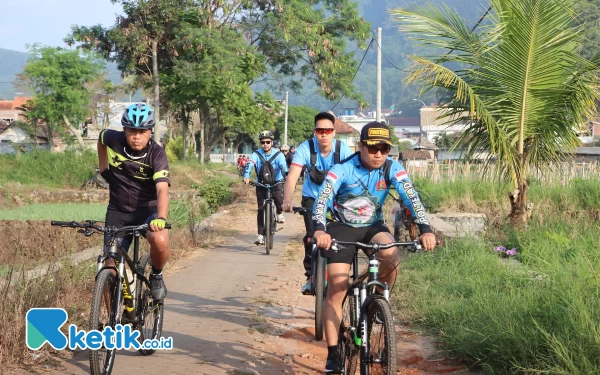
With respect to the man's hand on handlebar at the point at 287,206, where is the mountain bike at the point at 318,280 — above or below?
below

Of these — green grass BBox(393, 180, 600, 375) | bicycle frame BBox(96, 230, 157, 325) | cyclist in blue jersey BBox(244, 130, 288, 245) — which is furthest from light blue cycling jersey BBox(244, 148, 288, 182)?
bicycle frame BBox(96, 230, 157, 325)

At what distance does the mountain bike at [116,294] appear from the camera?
17.3ft

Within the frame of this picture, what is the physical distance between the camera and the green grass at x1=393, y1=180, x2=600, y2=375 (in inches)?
199

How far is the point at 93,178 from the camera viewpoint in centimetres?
3316

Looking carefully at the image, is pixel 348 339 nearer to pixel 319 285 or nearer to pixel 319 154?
pixel 319 285

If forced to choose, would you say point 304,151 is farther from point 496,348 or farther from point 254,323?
point 496,348

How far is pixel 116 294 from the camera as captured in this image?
5.54m

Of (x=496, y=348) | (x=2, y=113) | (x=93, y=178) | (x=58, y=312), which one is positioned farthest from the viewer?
(x=2, y=113)

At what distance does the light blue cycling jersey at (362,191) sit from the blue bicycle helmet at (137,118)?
1.48 m

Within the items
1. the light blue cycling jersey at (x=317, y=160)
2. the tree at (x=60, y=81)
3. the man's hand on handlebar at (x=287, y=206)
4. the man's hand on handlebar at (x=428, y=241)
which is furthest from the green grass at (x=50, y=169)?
the man's hand on handlebar at (x=428, y=241)

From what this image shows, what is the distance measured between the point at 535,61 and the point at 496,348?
269 inches

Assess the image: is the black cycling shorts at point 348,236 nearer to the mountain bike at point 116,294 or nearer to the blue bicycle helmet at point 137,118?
the mountain bike at point 116,294


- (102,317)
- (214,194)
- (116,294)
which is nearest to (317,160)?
(116,294)

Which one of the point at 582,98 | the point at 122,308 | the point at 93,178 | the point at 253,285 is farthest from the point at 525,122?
the point at 93,178
